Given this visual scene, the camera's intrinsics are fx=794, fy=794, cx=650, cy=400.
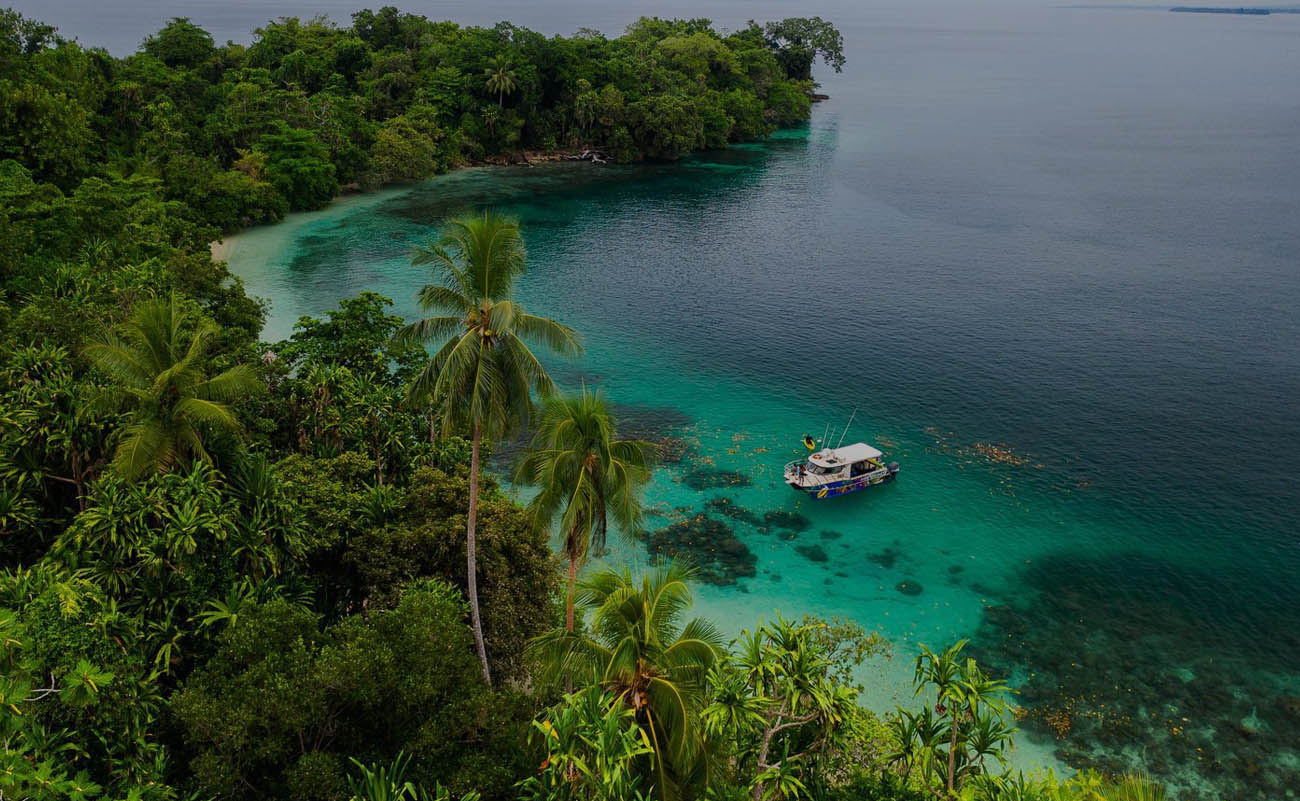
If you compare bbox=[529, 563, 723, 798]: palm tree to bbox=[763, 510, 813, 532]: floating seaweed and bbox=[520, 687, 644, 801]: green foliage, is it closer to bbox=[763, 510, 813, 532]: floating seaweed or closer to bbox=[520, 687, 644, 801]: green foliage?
bbox=[520, 687, 644, 801]: green foliage

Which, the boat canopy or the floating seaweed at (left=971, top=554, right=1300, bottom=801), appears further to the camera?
the boat canopy

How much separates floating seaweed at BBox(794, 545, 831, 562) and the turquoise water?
18 centimetres

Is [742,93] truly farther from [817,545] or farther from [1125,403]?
[817,545]

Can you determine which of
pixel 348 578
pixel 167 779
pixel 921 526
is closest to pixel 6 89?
pixel 348 578

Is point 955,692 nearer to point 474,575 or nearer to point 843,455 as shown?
point 474,575

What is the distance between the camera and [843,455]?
39688mm

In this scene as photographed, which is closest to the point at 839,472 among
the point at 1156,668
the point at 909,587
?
the point at 909,587

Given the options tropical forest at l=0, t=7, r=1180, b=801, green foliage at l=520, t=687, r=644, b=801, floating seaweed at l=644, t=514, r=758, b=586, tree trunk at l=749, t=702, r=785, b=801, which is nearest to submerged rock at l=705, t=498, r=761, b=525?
floating seaweed at l=644, t=514, r=758, b=586

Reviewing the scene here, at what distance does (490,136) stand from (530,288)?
50.6 meters

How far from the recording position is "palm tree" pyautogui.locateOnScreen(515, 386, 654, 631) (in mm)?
20906

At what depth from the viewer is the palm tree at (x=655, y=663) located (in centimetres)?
1540

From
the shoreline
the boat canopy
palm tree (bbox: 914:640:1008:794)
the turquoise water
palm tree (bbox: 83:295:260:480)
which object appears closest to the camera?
palm tree (bbox: 914:640:1008:794)

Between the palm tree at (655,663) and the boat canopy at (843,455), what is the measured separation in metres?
23.3

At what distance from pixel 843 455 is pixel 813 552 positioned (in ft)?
20.9
